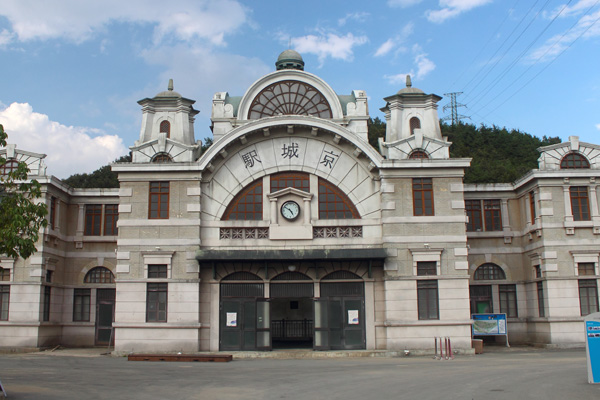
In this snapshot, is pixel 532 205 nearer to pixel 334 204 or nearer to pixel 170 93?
pixel 334 204

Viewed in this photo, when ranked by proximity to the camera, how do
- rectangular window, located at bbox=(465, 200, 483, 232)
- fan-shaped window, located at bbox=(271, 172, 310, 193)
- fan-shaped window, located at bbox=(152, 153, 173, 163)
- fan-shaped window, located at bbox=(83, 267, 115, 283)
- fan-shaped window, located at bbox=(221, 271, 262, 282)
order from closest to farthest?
1. fan-shaped window, located at bbox=(221, 271, 262, 282)
2. fan-shaped window, located at bbox=(271, 172, 310, 193)
3. fan-shaped window, located at bbox=(152, 153, 173, 163)
4. fan-shaped window, located at bbox=(83, 267, 115, 283)
5. rectangular window, located at bbox=(465, 200, 483, 232)

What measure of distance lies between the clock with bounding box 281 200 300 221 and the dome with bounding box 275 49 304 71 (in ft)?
26.0

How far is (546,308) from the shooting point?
27.9 m

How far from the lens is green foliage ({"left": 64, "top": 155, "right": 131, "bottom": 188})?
6254cm

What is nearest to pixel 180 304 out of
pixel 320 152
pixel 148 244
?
pixel 148 244

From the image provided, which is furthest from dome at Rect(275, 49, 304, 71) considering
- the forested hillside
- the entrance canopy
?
the forested hillside

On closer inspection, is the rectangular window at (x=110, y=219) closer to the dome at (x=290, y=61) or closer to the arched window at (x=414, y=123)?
the dome at (x=290, y=61)

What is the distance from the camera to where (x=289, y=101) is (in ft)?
91.9

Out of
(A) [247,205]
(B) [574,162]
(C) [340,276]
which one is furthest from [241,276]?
(B) [574,162]

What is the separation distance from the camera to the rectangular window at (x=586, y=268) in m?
28.1

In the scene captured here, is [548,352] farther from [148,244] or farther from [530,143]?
[530,143]

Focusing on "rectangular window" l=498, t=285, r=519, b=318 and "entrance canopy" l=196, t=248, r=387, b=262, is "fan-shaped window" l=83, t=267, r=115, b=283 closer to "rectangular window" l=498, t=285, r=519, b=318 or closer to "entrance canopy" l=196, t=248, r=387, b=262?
"entrance canopy" l=196, t=248, r=387, b=262

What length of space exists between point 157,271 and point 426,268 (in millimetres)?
11605

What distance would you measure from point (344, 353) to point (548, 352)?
873 centimetres
